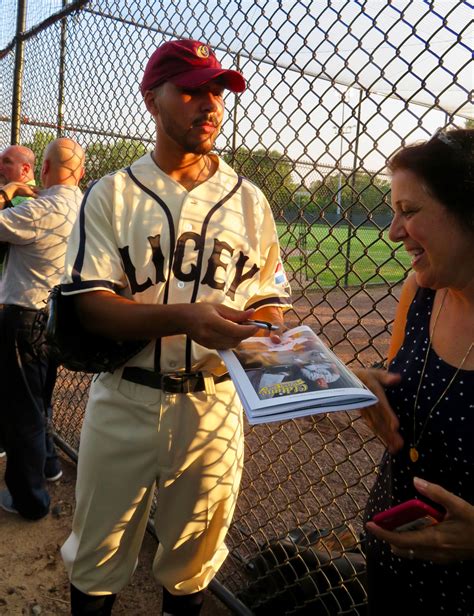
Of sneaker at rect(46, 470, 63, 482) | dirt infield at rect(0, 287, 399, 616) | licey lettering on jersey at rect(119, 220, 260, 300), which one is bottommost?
sneaker at rect(46, 470, 63, 482)

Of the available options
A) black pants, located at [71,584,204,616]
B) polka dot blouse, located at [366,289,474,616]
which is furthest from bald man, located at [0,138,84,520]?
polka dot blouse, located at [366,289,474,616]

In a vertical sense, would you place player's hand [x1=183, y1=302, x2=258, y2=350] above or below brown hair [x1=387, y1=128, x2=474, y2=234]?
below

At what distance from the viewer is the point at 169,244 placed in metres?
1.63

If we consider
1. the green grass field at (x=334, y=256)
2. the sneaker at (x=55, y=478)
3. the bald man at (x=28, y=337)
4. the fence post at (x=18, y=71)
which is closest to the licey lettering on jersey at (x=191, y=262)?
the green grass field at (x=334, y=256)

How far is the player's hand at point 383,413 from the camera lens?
4.47ft

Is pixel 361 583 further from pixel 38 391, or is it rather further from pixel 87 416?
pixel 38 391

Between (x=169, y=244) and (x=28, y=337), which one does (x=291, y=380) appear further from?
(x=28, y=337)

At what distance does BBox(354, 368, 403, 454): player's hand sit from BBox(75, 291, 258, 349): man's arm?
35cm

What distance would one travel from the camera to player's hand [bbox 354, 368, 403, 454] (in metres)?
1.36

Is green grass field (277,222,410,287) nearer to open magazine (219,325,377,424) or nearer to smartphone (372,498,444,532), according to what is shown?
open magazine (219,325,377,424)

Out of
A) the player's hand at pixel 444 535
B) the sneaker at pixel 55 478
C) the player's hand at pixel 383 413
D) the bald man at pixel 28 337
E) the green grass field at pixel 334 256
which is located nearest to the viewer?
the player's hand at pixel 444 535

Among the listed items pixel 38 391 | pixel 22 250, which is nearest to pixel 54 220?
pixel 22 250

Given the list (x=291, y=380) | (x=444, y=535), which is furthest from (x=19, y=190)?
(x=444, y=535)

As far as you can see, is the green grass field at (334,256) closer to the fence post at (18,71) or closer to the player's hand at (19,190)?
the player's hand at (19,190)
